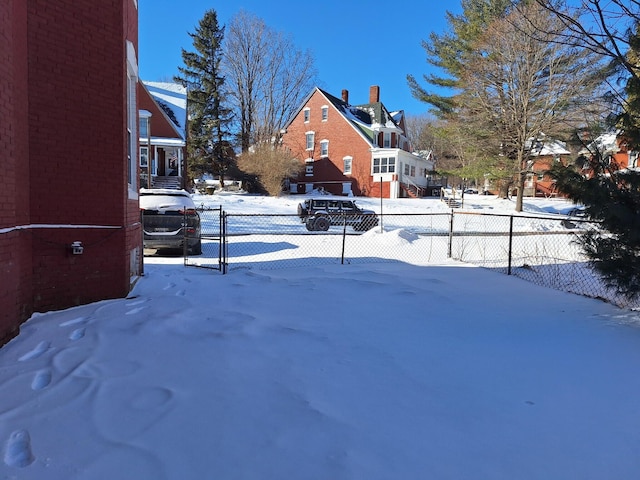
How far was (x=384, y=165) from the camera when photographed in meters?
38.8

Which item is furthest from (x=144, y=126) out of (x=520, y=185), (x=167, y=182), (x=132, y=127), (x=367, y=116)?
(x=367, y=116)

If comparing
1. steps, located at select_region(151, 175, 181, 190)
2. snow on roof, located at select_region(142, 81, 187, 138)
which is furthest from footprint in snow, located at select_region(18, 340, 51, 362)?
steps, located at select_region(151, 175, 181, 190)

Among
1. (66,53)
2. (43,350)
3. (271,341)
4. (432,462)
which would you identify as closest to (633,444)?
(432,462)

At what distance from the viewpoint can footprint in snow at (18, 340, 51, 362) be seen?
3.56 m

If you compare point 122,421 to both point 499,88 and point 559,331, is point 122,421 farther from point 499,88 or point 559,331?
point 499,88

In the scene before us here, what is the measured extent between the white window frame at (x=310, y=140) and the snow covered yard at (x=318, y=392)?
38.5 metres

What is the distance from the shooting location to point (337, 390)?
313 cm

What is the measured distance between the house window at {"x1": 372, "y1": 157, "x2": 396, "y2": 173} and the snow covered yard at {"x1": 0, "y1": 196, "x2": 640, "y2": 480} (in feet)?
111

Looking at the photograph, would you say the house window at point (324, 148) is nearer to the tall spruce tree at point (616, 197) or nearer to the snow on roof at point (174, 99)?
the snow on roof at point (174, 99)

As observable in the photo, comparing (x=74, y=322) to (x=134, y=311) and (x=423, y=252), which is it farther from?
(x=423, y=252)

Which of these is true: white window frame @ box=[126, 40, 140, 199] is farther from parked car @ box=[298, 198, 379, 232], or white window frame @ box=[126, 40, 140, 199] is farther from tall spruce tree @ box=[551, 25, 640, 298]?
parked car @ box=[298, 198, 379, 232]

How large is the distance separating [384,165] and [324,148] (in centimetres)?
657

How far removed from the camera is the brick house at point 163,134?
21.0m

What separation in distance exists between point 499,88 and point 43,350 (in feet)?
94.6
